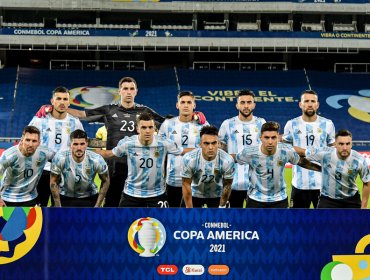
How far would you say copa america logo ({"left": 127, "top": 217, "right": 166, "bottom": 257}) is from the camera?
18.7 feet

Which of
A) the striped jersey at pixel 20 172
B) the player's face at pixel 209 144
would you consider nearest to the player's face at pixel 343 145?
the player's face at pixel 209 144

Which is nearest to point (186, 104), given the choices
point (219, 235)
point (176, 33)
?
point (219, 235)

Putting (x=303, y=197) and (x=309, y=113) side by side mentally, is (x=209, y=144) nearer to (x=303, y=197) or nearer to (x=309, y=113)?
(x=309, y=113)

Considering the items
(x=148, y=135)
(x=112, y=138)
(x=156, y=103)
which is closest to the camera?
(x=148, y=135)

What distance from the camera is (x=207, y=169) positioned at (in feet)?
24.6

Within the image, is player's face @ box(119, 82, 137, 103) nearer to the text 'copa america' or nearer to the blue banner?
the text 'copa america'

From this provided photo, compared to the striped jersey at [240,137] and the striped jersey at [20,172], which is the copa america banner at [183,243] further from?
the striped jersey at [240,137]

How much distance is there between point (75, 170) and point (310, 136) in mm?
3108

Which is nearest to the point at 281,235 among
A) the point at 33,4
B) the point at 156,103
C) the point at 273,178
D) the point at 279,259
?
the point at 279,259

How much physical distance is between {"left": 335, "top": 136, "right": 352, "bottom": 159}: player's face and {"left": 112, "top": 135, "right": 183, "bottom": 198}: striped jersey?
1.79 meters

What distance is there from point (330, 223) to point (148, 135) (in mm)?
2457

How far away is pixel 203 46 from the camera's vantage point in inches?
1150

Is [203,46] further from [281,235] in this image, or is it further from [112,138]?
[281,235]

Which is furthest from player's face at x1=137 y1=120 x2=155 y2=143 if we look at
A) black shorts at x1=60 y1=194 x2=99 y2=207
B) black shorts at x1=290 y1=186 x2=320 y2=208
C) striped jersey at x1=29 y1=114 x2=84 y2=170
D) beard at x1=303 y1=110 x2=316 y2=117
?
black shorts at x1=290 y1=186 x2=320 y2=208
